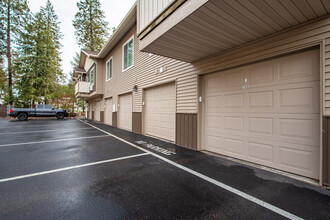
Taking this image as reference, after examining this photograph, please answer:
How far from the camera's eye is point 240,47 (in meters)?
3.44

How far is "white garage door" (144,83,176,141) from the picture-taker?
18.5 feet

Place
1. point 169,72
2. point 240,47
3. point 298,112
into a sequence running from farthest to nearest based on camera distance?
point 169,72 → point 240,47 → point 298,112

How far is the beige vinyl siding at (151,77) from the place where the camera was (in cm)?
471

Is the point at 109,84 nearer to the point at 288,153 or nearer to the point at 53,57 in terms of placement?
the point at 288,153

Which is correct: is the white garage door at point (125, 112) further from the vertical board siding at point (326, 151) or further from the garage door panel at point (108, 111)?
the vertical board siding at point (326, 151)

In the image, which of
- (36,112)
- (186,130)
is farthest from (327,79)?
(36,112)

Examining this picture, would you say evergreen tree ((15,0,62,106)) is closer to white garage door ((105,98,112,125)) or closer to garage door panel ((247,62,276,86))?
white garage door ((105,98,112,125))

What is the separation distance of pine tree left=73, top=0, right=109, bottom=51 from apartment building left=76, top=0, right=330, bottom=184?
1990cm

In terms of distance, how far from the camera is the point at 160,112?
6207mm

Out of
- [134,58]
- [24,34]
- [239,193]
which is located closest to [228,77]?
[239,193]

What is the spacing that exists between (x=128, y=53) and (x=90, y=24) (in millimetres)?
15569

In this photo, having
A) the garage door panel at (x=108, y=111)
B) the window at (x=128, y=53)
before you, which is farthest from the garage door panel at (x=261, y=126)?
the garage door panel at (x=108, y=111)

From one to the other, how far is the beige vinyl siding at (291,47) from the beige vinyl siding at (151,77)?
1.15m

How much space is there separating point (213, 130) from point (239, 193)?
6.97ft
